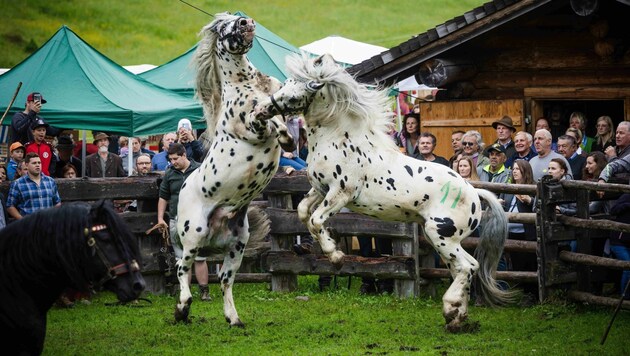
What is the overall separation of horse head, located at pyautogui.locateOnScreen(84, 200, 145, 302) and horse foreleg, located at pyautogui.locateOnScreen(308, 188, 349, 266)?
2.54m

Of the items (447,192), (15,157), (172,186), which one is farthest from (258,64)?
(447,192)

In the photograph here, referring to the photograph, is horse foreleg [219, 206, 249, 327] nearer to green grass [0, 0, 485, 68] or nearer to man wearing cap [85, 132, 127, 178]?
man wearing cap [85, 132, 127, 178]

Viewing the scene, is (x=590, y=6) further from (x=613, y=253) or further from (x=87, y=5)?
(x=87, y=5)

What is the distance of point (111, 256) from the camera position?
640 centimetres

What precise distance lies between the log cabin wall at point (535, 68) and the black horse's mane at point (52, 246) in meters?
8.32

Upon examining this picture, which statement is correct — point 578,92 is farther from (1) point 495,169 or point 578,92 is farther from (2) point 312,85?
(2) point 312,85

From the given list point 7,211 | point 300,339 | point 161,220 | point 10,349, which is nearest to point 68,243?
point 10,349

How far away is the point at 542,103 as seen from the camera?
1433 cm

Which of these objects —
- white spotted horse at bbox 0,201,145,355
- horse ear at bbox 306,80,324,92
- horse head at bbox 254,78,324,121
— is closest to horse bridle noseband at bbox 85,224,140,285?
white spotted horse at bbox 0,201,145,355

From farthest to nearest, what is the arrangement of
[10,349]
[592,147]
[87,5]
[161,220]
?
[87,5]
[592,147]
[161,220]
[10,349]

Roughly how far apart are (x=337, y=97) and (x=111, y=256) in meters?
3.22

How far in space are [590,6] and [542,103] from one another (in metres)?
2.45

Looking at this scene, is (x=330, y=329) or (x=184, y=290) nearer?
(x=330, y=329)

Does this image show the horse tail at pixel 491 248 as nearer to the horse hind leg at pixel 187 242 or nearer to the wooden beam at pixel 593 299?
the wooden beam at pixel 593 299
